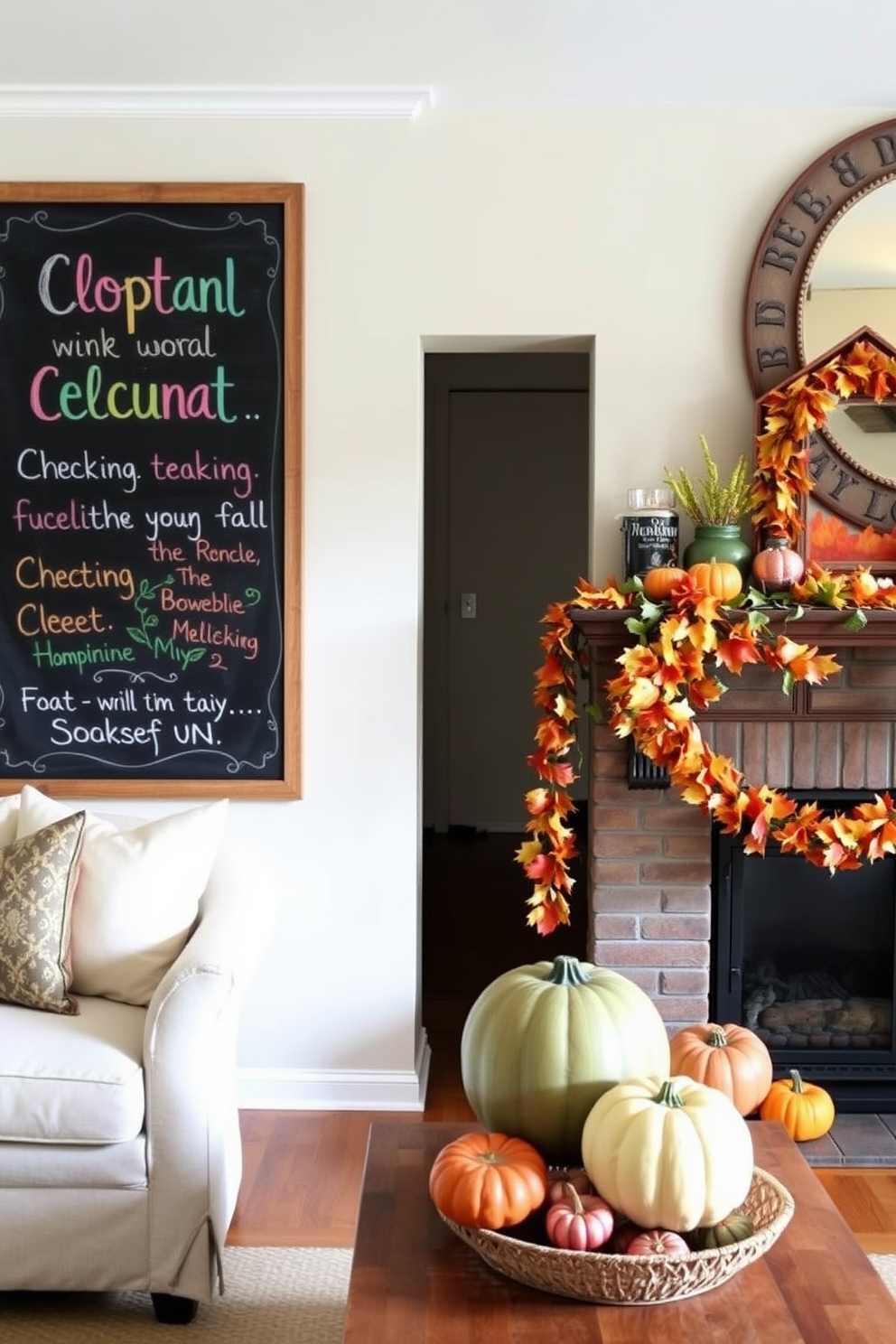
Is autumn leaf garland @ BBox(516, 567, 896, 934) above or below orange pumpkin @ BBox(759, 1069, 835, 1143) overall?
above

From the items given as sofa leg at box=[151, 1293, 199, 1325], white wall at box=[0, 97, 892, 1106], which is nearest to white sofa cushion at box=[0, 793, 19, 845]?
white wall at box=[0, 97, 892, 1106]

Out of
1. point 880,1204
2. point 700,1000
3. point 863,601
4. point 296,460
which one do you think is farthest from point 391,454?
point 880,1204

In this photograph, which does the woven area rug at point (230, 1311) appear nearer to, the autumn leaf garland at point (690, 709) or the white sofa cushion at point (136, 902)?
the white sofa cushion at point (136, 902)

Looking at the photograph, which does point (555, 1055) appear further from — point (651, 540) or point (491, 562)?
point (491, 562)

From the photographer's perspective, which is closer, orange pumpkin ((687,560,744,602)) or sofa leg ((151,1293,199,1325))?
sofa leg ((151,1293,199,1325))

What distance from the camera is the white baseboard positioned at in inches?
132

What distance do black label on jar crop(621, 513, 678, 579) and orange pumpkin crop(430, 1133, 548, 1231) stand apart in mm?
1689

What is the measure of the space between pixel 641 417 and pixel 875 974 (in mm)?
1561

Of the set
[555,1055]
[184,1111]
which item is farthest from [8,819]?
[555,1055]

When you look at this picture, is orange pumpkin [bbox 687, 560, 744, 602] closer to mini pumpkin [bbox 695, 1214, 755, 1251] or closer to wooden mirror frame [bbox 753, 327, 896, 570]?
wooden mirror frame [bbox 753, 327, 896, 570]

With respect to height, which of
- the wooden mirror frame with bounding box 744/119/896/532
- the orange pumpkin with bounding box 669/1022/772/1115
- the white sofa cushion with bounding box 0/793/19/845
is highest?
the wooden mirror frame with bounding box 744/119/896/532

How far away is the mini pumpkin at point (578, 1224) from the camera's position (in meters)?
1.66

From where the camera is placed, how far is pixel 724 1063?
2.68 m

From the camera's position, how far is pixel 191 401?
3.29 m
